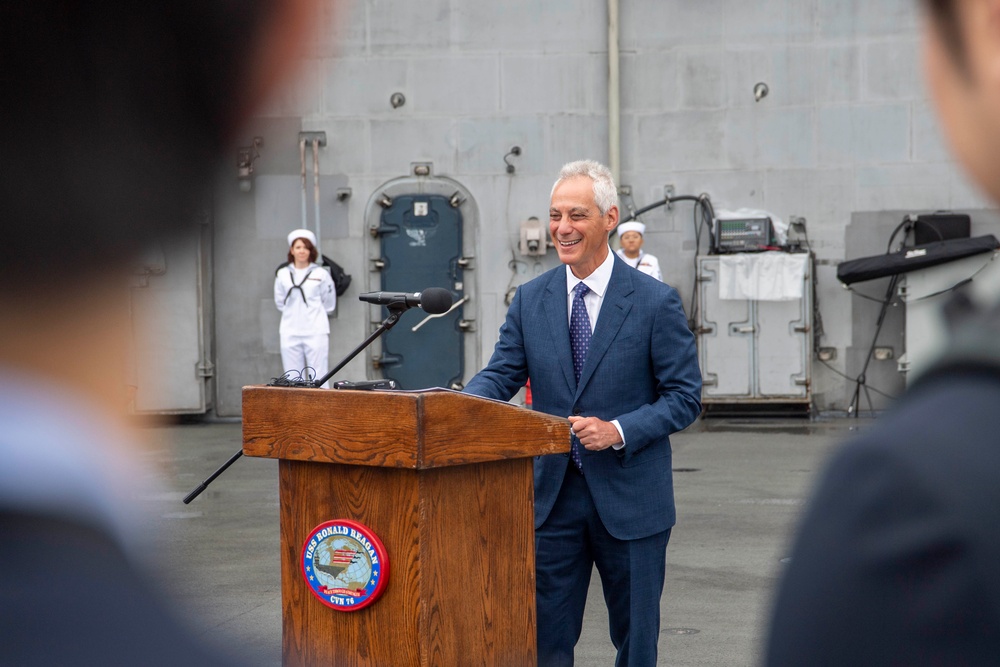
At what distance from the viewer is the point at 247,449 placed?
3451 millimetres

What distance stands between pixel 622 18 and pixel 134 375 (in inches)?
555

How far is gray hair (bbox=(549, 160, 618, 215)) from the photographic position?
395 cm

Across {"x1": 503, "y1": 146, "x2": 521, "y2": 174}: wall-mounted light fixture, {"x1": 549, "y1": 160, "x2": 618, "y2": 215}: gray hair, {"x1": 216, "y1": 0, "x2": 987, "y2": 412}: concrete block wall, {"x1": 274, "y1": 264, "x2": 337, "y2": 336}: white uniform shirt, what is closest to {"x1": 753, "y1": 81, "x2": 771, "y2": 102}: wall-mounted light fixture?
{"x1": 216, "y1": 0, "x2": 987, "y2": 412}: concrete block wall

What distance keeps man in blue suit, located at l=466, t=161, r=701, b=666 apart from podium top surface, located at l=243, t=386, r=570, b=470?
13.0 inches

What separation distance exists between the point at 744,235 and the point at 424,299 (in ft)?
34.0

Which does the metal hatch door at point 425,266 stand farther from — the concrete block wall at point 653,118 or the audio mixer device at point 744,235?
the audio mixer device at point 744,235

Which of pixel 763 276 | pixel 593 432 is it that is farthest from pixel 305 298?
pixel 593 432

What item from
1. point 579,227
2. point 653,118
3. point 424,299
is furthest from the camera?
point 653,118

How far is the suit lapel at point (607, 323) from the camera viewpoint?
3789 mm

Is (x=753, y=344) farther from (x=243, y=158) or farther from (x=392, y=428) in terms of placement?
(x=243, y=158)

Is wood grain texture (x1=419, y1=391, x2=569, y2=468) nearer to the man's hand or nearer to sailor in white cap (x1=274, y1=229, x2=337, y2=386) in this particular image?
the man's hand

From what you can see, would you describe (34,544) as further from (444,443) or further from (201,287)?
(201,287)

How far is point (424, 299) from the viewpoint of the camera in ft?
12.1

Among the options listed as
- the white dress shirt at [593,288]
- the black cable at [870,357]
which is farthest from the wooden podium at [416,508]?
the black cable at [870,357]
